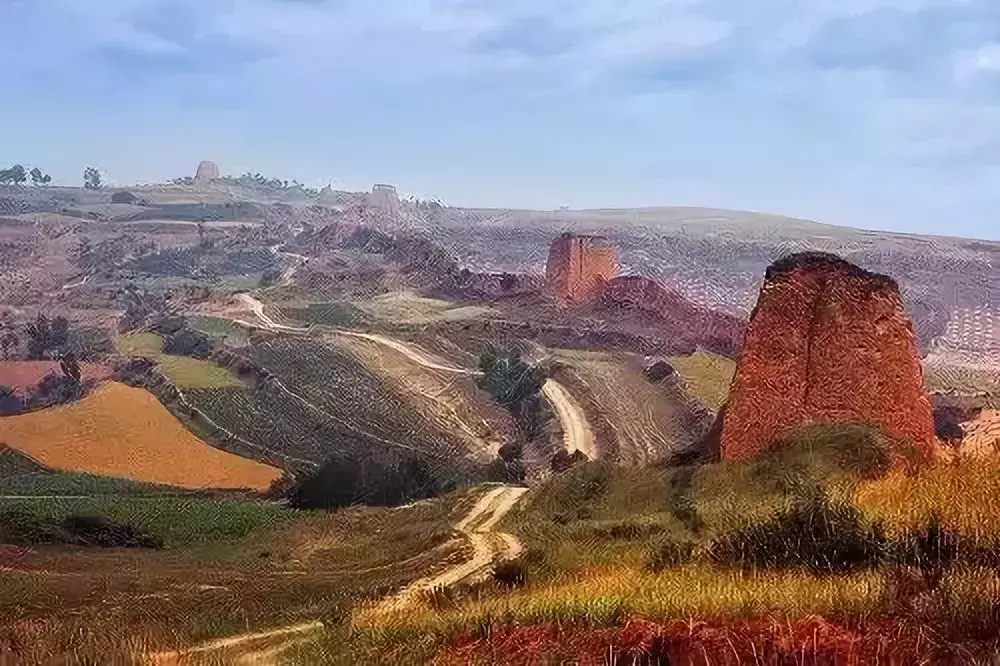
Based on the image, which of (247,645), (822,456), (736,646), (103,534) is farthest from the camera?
(103,534)

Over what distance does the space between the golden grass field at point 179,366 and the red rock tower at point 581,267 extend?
18226 mm

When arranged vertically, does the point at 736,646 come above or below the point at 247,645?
above

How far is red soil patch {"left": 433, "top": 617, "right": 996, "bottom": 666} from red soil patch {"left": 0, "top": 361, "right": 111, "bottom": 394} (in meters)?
54.4

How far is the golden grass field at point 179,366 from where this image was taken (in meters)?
54.4

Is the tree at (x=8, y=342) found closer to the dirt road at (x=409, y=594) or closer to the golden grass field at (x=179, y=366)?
the golden grass field at (x=179, y=366)

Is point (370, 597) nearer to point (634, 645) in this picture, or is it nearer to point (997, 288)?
point (634, 645)

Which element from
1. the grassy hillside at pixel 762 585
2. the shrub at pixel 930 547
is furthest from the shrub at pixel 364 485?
the shrub at pixel 930 547

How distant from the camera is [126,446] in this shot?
4600cm

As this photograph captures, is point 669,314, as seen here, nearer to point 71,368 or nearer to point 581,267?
point 581,267

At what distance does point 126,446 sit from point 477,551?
1365 inches

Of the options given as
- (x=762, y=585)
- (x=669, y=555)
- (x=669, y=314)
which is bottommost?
(x=669, y=314)

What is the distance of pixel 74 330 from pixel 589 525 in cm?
5928

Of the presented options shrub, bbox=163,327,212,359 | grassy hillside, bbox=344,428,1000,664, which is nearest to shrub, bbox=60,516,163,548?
grassy hillside, bbox=344,428,1000,664

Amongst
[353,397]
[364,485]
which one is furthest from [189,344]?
[364,485]
